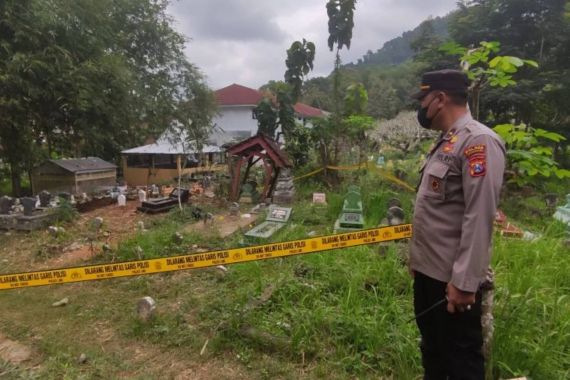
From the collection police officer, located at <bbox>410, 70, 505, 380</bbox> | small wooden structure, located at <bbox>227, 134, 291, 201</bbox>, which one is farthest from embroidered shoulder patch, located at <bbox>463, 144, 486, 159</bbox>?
small wooden structure, located at <bbox>227, 134, 291, 201</bbox>

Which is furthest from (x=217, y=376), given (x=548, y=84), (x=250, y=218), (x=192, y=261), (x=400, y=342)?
(x=548, y=84)

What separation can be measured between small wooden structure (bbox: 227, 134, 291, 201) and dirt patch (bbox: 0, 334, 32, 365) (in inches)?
246

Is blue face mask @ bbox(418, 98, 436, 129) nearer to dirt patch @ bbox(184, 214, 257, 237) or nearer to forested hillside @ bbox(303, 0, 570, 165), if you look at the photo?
dirt patch @ bbox(184, 214, 257, 237)

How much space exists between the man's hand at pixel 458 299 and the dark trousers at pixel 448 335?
4.7 inches

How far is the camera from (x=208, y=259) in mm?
2793

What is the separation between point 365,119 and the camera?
1088 centimetres

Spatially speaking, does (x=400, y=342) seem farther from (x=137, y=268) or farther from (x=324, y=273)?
(x=137, y=268)

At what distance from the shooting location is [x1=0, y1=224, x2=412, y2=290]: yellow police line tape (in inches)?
107

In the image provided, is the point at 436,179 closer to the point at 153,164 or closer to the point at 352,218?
the point at 352,218

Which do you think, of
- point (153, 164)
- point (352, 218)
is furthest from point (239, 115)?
point (352, 218)

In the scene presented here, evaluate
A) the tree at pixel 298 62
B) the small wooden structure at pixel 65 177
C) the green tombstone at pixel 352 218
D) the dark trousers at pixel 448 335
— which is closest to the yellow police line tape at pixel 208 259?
the dark trousers at pixel 448 335

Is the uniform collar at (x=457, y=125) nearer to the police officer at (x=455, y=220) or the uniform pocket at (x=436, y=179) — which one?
the police officer at (x=455, y=220)

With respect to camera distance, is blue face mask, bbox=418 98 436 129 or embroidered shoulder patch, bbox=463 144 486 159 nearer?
embroidered shoulder patch, bbox=463 144 486 159

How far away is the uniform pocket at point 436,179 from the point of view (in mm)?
1649
